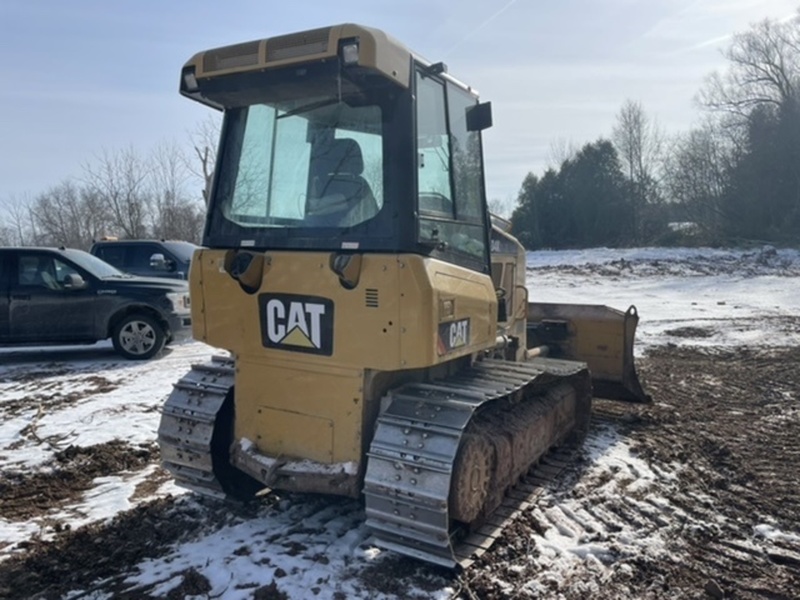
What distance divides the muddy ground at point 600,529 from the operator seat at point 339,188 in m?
1.95

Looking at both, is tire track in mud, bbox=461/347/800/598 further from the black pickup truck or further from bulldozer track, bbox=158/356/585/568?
the black pickup truck

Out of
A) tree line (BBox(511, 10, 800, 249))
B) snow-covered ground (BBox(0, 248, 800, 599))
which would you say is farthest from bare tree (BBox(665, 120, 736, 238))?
snow-covered ground (BBox(0, 248, 800, 599))

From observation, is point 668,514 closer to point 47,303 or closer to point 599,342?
point 599,342

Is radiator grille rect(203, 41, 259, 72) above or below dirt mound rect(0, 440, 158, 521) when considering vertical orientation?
above

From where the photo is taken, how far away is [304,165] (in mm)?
3900

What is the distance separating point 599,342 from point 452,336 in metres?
3.79

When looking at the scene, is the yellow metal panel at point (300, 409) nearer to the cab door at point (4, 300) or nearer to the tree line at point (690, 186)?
the cab door at point (4, 300)

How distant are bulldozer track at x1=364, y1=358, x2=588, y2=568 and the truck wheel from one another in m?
7.59

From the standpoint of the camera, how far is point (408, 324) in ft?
11.3

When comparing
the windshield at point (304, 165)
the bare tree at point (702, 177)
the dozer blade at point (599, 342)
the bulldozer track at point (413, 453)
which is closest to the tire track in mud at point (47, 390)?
the bulldozer track at point (413, 453)

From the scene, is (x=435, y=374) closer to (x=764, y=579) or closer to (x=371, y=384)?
(x=371, y=384)

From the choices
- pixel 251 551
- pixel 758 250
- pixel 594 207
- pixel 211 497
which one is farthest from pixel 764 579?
pixel 594 207

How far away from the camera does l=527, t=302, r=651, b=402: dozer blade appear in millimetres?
6891

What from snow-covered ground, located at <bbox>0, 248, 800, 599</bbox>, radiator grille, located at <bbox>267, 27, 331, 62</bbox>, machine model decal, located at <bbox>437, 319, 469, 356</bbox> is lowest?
snow-covered ground, located at <bbox>0, 248, 800, 599</bbox>
